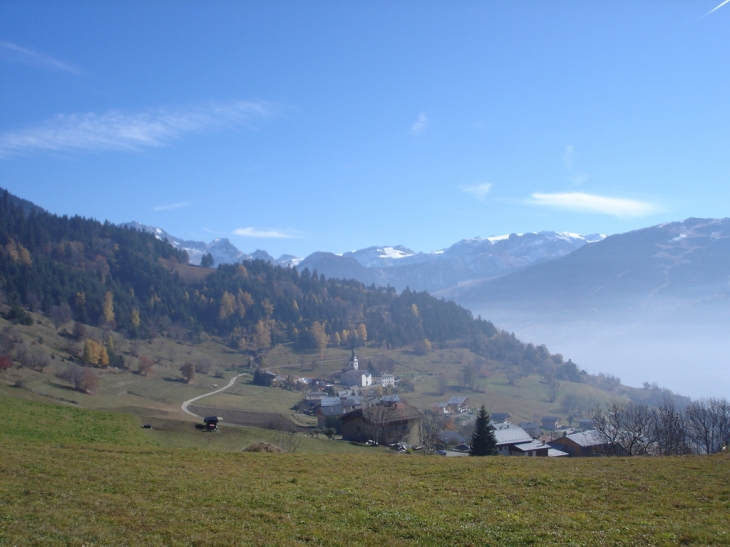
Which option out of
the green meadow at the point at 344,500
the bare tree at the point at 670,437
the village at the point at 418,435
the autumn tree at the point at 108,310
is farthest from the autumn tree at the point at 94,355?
the bare tree at the point at 670,437

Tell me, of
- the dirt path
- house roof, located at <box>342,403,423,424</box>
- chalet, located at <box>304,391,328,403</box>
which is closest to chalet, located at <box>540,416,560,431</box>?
chalet, located at <box>304,391,328,403</box>

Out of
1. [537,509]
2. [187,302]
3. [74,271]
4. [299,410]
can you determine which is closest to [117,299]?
[74,271]

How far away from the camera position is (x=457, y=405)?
123000mm

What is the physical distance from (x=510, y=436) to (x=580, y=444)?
29.6ft

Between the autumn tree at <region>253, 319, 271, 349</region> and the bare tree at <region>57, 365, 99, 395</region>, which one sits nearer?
the bare tree at <region>57, 365, 99, 395</region>

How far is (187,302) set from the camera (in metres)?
193

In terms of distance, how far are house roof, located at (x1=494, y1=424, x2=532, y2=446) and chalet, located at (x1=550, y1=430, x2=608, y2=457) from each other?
12.3 ft

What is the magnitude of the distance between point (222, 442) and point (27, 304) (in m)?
127

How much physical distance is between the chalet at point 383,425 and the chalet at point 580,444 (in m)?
17.5

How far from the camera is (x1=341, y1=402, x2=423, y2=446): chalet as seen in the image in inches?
2247

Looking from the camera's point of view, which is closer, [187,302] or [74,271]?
[74,271]

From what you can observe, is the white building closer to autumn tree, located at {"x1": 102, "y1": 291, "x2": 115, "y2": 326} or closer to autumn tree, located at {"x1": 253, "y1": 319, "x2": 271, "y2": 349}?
autumn tree, located at {"x1": 253, "y1": 319, "x2": 271, "y2": 349}

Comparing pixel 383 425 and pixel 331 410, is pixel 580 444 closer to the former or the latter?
pixel 383 425

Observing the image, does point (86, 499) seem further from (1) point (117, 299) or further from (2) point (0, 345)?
(1) point (117, 299)
